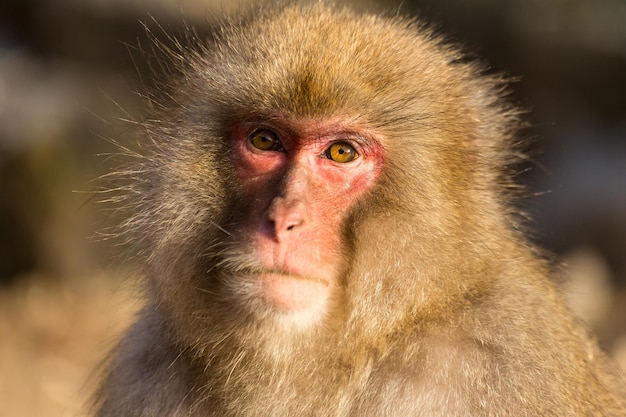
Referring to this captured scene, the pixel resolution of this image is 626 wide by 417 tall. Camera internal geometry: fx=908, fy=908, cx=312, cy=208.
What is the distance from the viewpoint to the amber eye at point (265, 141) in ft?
10.6

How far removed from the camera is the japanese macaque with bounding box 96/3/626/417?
9.70 feet

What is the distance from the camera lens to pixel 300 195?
295 cm

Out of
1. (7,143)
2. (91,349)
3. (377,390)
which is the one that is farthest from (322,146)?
(7,143)

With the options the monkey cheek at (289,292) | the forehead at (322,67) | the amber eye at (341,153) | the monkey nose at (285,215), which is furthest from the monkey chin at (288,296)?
the forehead at (322,67)

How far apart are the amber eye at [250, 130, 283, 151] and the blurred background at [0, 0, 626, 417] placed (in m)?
4.31

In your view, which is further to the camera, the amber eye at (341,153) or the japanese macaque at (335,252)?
the amber eye at (341,153)

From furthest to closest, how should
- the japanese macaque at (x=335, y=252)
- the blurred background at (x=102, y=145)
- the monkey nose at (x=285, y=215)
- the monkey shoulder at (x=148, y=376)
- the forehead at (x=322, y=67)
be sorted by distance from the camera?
the blurred background at (x=102, y=145) → the monkey shoulder at (x=148, y=376) → the forehead at (x=322, y=67) → the japanese macaque at (x=335, y=252) → the monkey nose at (x=285, y=215)

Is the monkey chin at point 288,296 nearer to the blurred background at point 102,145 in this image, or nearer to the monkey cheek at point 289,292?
the monkey cheek at point 289,292

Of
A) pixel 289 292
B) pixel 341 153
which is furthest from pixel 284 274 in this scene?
pixel 341 153

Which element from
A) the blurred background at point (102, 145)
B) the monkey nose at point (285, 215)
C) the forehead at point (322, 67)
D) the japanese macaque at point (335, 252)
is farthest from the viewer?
the blurred background at point (102, 145)

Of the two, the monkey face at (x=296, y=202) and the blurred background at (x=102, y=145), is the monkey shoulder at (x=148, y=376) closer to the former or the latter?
the monkey face at (x=296, y=202)

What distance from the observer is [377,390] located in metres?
3.05

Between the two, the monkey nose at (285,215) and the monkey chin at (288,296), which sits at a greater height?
the monkey nose at (285,215)

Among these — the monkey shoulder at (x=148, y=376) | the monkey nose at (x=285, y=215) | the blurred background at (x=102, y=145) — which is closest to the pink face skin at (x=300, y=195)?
the monkey nose at (x=285, y=215)
